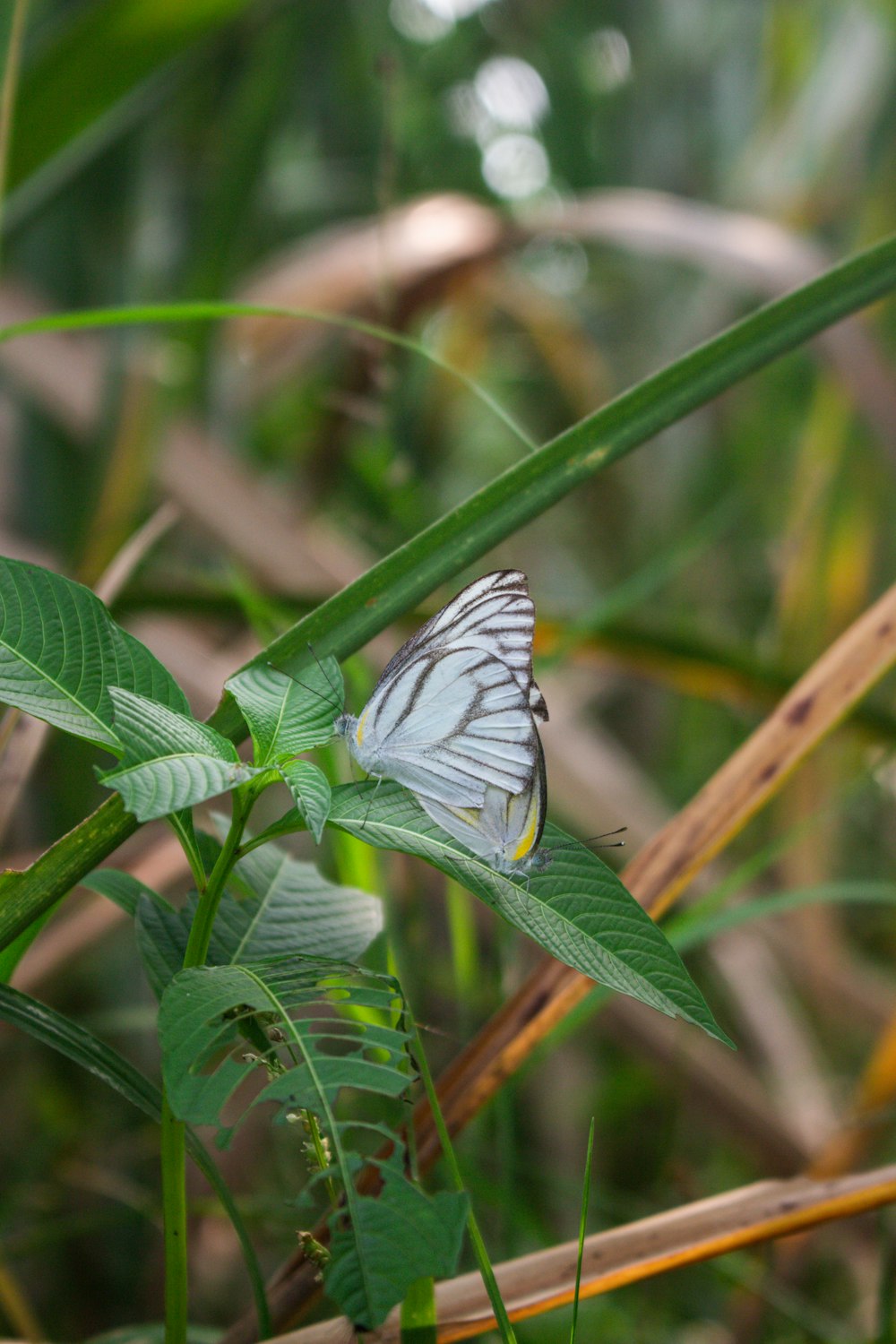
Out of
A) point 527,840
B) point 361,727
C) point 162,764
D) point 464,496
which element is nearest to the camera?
point 162,764

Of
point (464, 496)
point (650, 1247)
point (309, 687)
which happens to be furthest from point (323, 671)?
point (464, 496)

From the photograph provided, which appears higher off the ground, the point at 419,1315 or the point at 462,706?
the point at 462,706

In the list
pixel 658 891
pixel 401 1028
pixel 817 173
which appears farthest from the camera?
pixel 817 173

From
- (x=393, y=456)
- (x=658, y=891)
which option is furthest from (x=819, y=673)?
(x=393, y=456)

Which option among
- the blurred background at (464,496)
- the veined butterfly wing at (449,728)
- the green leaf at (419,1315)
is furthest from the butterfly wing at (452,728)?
the green leaf at (419,1315)

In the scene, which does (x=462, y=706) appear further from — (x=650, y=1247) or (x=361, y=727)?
(x=650, y=1247)

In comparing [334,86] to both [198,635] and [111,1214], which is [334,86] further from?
[111,1214]

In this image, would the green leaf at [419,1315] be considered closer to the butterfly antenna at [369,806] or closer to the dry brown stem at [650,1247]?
the dry brown stem at [650,1247]
